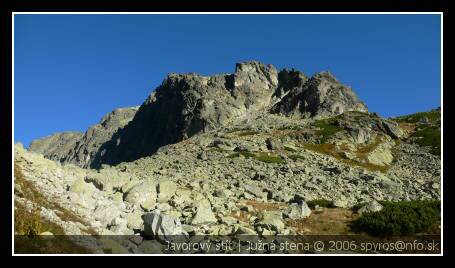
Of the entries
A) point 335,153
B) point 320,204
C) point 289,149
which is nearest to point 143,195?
point 320,204

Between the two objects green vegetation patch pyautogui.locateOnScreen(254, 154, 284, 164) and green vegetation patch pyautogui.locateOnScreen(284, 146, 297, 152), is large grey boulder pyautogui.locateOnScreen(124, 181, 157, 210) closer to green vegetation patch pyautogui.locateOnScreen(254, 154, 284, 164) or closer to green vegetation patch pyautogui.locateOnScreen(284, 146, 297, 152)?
green vegetation patch pyautogui.locateOnScreen(254, 154, 284, 164)

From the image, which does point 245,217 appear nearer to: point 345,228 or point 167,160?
point 345,228

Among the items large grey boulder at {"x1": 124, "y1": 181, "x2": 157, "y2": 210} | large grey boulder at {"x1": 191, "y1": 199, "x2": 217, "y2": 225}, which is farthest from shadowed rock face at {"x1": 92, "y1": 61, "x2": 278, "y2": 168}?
large grey boulder at {"x1": 191, "y1": 199, "x2": 217, "y2": 225}

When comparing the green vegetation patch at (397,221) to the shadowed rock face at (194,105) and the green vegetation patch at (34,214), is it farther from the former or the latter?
the shadowed rock face at (194,105)

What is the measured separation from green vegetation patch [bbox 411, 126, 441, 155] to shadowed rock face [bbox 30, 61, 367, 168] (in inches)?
1024

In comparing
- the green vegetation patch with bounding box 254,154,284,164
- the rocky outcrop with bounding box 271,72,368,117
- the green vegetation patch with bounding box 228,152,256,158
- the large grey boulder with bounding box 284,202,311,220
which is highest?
the rocky outcrop with bounding box 271,72,368,117

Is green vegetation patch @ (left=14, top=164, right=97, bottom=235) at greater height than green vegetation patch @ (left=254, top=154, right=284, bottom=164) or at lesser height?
lesser

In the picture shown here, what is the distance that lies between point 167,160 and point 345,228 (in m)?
29.7

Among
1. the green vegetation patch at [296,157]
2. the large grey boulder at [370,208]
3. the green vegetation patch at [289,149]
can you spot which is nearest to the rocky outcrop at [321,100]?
the green vegetation patch at [289,149]

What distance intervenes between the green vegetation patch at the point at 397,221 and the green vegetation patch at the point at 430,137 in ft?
139

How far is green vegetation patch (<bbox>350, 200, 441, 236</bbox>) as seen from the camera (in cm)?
2806

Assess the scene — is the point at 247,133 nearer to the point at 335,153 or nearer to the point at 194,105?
the point at 335,153
